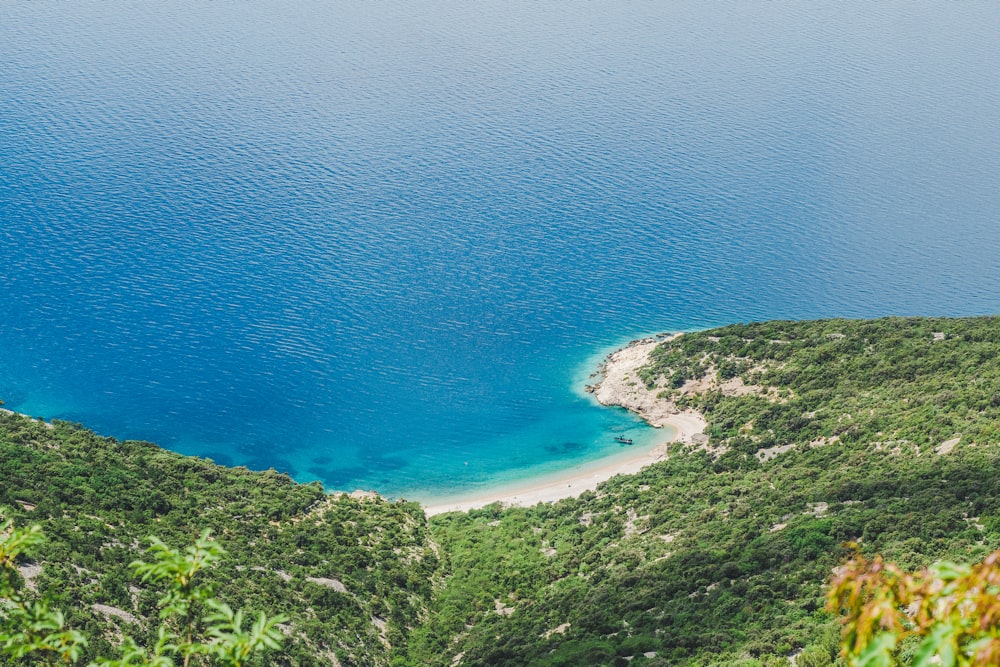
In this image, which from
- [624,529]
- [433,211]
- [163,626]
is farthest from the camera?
[433,211]

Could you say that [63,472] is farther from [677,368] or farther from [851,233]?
[851,233]

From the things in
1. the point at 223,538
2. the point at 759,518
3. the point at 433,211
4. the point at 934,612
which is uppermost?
the point at 433,211

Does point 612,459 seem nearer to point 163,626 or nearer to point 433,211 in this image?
point 433,211

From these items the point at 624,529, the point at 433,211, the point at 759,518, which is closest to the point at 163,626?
the point at 759,518

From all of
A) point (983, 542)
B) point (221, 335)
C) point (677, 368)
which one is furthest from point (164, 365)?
point (983, 542)

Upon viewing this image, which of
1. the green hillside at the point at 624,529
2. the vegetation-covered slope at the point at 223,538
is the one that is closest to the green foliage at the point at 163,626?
the green hillside at the point at 624,529

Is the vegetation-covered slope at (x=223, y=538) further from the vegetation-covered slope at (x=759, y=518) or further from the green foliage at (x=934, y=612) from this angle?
the green foliage at (x=934, y=612)

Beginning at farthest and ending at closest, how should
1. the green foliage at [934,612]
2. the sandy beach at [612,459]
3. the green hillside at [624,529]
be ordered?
the sandy beach at [612,459], the green hillside at [624,529], the green foliage at [934,612]

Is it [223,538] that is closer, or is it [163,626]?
[163,626]
